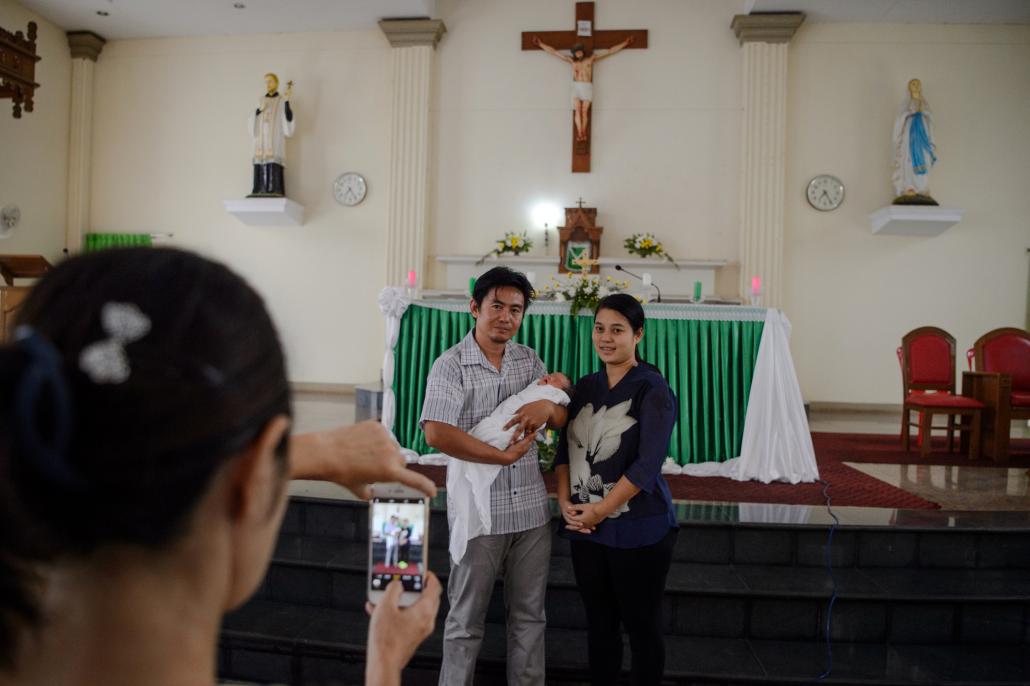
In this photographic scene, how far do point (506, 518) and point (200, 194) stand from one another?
8.36 metres

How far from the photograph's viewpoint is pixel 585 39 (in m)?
8.17

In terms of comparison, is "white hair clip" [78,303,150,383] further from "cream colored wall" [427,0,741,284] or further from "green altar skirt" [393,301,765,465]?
"cream colored wall" [427,0,741,284]

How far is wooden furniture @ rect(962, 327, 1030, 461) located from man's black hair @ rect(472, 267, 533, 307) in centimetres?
477

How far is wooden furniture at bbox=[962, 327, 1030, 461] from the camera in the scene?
5.23 meters

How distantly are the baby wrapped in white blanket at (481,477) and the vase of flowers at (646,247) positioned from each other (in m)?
5.78

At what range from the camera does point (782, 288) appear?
7.99 meters

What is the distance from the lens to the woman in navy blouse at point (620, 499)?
2066 mm

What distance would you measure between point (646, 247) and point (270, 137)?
492 centimetres

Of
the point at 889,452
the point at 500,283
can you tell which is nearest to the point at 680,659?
the point at 500,283

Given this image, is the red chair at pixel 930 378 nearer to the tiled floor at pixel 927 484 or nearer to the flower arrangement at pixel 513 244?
the tiled floor at pixel 927 484

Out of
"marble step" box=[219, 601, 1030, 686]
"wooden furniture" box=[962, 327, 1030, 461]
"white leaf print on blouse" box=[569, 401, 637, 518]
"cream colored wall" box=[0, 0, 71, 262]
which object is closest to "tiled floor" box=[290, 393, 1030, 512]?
"wooden furniture" box=[962, 327, 1030, 461]

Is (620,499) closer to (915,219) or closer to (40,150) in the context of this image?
(915,219)

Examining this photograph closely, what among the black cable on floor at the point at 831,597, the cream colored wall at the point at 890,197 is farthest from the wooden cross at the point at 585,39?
the black cable on floor at the point at 831,597

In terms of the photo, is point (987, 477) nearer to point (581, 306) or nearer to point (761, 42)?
point (581, 306)
